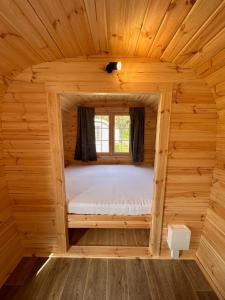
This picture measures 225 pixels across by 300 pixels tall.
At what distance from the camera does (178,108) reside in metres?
1.67

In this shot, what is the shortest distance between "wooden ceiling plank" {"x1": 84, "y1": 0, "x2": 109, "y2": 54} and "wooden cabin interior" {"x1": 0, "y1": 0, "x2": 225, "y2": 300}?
14 millimetres

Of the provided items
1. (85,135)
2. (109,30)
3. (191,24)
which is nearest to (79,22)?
(109,30)

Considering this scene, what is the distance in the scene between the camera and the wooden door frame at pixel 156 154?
5.41ft

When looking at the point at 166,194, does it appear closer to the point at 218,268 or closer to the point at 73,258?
the point at 218,268

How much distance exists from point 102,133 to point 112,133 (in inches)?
10.7

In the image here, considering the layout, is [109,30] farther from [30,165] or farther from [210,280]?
[210,280]

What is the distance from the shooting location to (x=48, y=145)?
1.76m

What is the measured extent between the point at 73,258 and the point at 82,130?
285 centimetres

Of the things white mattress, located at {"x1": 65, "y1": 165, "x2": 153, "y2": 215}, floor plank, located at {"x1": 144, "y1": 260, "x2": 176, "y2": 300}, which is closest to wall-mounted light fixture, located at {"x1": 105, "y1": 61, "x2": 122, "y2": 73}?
white mattress, located at {"x1": 65, "y1": 165, "x2": 153, "y2": 215}

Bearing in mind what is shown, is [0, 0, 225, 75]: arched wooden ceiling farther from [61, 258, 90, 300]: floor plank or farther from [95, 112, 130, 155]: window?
[95, 112, 130, 155]: window

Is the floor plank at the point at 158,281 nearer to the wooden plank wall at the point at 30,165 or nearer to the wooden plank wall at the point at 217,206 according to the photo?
the wooden plank wall at the point at 217,206

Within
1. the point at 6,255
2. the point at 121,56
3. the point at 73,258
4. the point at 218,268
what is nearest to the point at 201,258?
the point at 218,268

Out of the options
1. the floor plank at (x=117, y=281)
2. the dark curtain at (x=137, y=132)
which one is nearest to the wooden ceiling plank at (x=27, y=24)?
the floor plank at (x=117, y=281)

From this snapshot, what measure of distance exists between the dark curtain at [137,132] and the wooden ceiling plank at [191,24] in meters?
2.61
